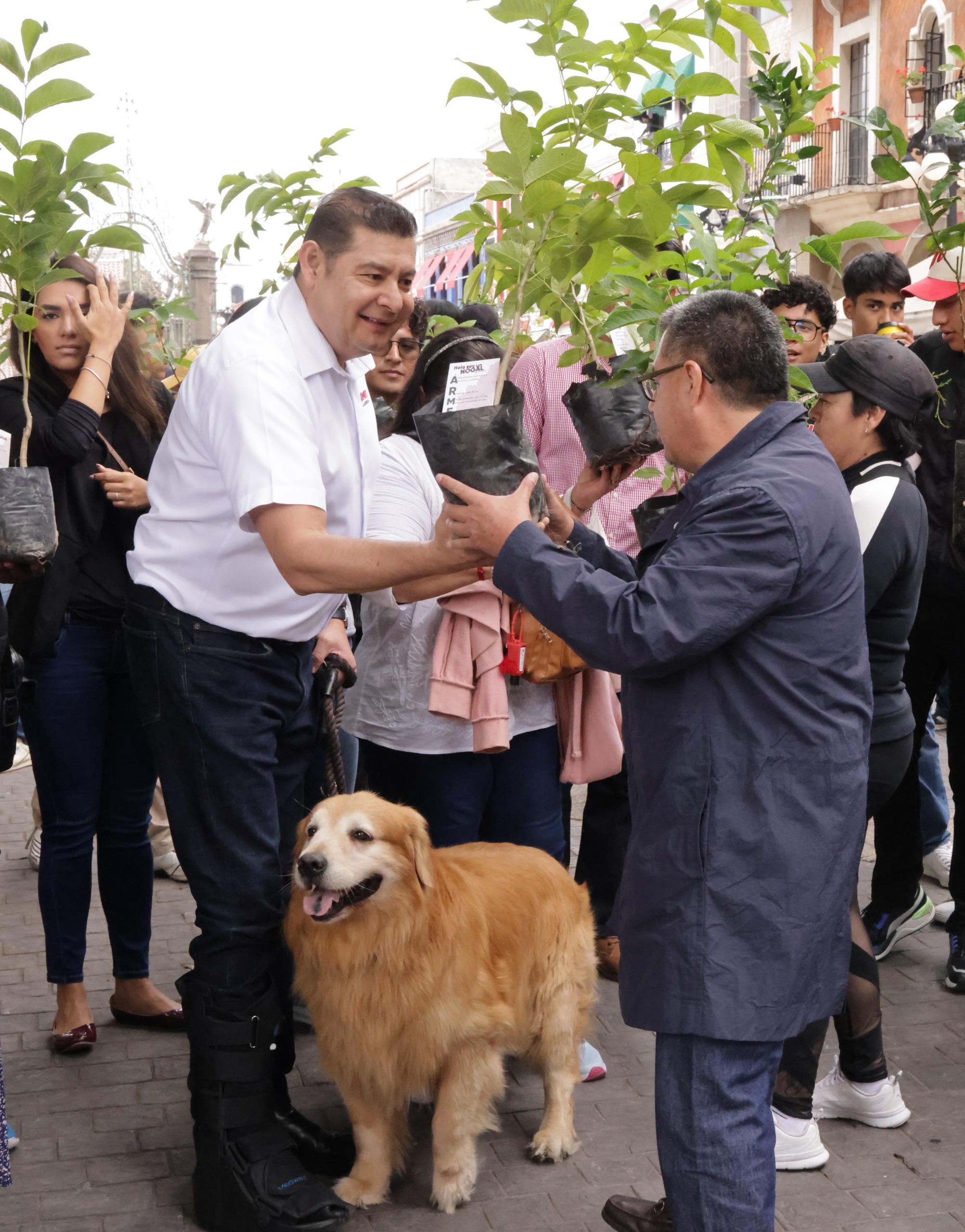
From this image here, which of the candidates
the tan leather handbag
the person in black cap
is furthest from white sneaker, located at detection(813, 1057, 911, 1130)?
the tan leather handbag

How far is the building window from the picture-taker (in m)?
25.3

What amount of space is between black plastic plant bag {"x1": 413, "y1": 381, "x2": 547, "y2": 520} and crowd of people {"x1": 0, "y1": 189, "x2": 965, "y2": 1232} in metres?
0.05

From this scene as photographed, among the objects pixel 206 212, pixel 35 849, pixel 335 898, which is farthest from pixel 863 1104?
pixel 206 212

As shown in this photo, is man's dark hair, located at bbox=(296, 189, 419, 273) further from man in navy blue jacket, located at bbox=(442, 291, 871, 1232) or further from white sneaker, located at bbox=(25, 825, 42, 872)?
white sneaker, located at bbox=(25, 825, 42, 872)

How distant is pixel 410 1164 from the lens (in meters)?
3.69

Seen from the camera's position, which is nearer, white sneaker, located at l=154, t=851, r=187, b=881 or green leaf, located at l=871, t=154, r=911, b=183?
green leaf, located at l=871, t=154, r=911, b=183

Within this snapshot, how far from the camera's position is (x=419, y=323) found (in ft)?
18.1

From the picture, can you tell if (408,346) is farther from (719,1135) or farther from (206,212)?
(206,212)

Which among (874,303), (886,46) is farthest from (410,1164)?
(886,46)

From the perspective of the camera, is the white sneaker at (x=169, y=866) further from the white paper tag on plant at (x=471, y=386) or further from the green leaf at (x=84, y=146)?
the white paper tag on plant at (x=471, y=386)

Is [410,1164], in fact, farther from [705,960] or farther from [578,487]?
[578,487]

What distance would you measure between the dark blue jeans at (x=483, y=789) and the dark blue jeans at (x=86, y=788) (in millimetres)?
796

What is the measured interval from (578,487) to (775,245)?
955 mm

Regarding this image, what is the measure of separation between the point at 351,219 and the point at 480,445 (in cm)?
68
